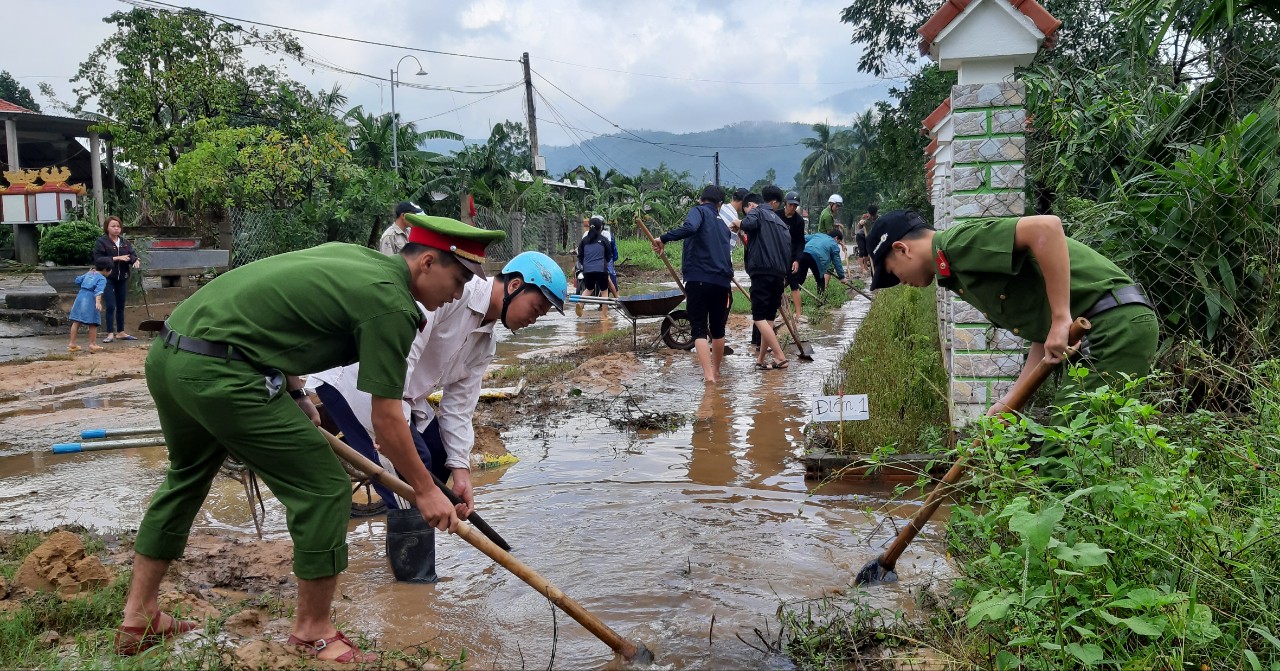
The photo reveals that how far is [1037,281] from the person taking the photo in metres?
3.97

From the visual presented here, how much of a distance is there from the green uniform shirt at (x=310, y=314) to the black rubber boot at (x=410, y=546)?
4.45 feet

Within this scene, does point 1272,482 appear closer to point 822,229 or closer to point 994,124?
point 994,124

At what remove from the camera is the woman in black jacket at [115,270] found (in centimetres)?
1312

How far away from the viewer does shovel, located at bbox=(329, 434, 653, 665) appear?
3441mm

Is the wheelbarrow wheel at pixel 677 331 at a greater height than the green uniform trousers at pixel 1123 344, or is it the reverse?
the green uniform trousers at pixel 1123 344

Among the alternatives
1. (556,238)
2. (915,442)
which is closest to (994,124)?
(915,442)

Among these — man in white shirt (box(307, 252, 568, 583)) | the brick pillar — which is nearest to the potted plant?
man in white shirt (box(307, 252, 568, 583))


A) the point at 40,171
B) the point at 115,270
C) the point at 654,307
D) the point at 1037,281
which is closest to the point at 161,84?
the point at 40,171

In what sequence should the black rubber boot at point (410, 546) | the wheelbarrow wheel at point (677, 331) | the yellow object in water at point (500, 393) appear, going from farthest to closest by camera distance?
the wheelbarrow wheel at point (677, 331) → the yellow object in water at point (500, 393) → the black rubber boot at point (410, 546)

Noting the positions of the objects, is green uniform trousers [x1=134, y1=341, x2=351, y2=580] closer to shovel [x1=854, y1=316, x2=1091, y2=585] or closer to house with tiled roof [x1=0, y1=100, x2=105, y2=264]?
shovel [x1=854, y1=316, x2=1091, y2=585]

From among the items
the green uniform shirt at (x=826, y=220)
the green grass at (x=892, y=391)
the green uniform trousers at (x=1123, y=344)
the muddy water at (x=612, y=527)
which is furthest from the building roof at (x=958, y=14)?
the green uniform shirt at (x=826, y=220)

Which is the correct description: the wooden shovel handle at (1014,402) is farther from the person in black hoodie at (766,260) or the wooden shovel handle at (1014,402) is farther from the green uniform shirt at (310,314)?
the person in black hoodie at (766,260)

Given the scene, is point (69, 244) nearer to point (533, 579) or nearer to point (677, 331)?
point (677, 331)

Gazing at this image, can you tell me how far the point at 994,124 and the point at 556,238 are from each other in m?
28.8
